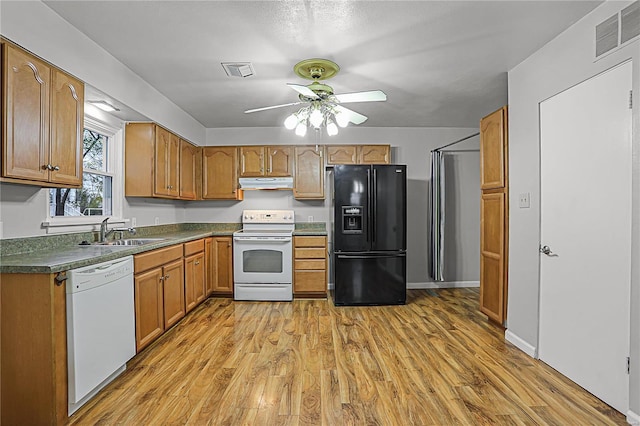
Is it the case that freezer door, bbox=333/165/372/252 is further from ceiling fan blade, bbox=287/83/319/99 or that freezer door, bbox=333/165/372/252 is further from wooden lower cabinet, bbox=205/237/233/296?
ceiling fan blade, bbox=287/83/319/99

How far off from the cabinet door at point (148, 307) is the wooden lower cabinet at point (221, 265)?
4.73 feet

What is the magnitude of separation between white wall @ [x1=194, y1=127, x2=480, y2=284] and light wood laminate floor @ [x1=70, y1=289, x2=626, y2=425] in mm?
1685

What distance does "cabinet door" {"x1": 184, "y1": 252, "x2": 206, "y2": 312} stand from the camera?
12.1 feet

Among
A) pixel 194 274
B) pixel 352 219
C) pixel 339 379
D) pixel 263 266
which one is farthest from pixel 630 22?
pixel 194 274

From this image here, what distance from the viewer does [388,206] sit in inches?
167

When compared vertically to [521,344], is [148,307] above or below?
above

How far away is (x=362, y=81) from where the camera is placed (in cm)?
326

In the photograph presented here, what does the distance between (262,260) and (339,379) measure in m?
2.31

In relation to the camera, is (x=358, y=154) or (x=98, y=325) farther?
(x=358, y=154)

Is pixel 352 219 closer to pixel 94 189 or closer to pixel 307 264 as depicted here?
pixel 307 264

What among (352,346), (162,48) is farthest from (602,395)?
(162,48)

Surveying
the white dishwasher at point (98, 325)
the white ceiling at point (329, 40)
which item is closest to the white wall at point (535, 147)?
the white ceiling at point (329, 40)

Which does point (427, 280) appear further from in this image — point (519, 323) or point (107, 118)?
point (107, 118)

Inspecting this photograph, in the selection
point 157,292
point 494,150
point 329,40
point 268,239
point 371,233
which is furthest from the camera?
point 268,239
